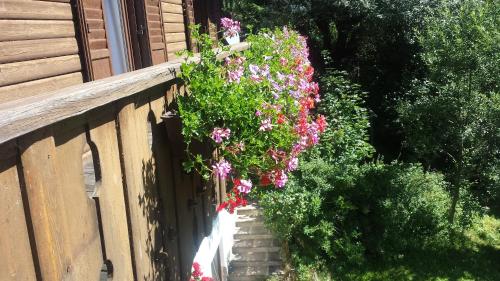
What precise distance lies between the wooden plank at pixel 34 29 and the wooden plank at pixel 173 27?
2.33 m

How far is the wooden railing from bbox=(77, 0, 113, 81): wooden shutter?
2.05 meters

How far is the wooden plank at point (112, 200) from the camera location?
133 cm

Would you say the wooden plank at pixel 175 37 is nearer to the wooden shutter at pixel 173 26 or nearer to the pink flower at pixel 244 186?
the wooden shutter at pixel 173 26

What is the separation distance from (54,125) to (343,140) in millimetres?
6959

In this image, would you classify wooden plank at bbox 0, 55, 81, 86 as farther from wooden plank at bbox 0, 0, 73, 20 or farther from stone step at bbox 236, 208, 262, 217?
stone step at bbox 236, 208, 262, 217

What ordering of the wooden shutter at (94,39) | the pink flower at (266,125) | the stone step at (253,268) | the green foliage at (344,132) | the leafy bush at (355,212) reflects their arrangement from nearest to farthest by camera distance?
the pink flower at (266,125) → the wooden shutter at (94,39) → the stone step at (253,268) → the leafy bush at (355,212) → the green foliage at (344,132)

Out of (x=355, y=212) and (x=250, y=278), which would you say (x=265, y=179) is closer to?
(x=250, y=278)

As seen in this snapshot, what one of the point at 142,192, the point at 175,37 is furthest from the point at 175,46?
the point at 142,192

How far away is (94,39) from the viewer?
13.2 ft

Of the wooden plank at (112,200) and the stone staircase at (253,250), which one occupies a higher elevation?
the wooden plank at (112,200)

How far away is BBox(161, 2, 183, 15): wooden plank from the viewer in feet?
19.7

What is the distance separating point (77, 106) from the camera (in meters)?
1.12

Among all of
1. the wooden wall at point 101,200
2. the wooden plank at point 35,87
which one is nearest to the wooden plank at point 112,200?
the wooden wall at point 101,200

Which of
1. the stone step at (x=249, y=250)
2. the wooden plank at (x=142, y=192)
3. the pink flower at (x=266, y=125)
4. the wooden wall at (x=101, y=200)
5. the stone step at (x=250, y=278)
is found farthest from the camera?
the stone step at (x=249, y=250)
